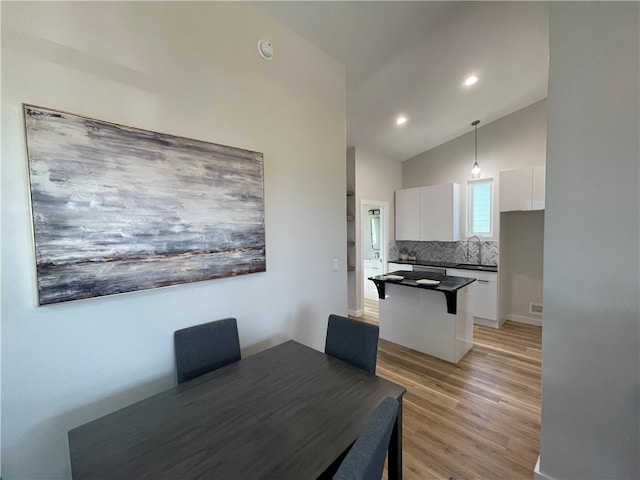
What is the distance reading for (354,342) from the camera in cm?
165

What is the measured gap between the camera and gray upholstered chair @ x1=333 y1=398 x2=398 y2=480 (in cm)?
64

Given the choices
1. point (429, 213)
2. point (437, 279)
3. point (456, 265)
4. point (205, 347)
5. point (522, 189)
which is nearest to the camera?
point (205, 347)

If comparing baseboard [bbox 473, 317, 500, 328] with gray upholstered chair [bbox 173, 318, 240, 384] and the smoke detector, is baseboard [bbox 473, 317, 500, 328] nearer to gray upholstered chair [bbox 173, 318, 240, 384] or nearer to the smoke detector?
gray upholstered chair [bbox 173, 318, 240, 384]

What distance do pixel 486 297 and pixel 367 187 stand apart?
2.56 m

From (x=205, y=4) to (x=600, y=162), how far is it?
2450 mm

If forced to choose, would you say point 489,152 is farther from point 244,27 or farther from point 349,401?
point 349,401

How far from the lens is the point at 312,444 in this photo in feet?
3.17

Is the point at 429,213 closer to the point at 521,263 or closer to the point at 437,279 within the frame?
the point at 521,263

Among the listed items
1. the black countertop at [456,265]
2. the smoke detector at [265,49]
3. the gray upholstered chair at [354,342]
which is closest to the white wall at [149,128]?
the smoke detector at [265,49]

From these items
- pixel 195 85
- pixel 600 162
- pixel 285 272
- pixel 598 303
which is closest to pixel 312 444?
pixel 285 272

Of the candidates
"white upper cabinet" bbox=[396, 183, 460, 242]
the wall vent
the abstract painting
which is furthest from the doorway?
the abstract painting

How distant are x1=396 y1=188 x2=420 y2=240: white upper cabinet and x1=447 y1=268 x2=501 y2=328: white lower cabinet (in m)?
1.13

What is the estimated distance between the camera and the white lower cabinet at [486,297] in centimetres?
389

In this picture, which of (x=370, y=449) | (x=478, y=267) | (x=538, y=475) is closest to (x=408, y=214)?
(x=478, y=267)
